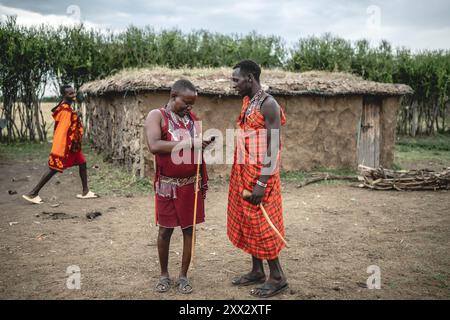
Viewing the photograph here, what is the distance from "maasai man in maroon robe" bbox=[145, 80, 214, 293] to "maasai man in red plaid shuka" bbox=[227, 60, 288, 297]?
0.36 m

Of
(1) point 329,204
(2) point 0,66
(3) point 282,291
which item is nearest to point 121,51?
(2) point 0,66

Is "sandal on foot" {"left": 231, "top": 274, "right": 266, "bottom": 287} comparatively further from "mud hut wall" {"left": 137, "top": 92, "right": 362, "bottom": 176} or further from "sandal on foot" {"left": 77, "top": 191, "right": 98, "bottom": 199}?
"mud hut wall" {"left": 137, "top": 92, "right": 362, "bottom": 176}

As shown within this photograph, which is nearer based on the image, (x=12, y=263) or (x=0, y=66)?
(x=12, y=263)

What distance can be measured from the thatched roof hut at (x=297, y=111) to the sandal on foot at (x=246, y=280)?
182 inches

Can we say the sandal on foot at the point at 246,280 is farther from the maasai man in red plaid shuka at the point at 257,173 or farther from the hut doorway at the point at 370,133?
the hut doorway at the point at 370,133

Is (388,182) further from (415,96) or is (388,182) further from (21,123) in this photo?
(21,123)

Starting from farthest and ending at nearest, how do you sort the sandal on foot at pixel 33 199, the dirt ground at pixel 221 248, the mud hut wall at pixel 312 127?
the mud hut wall at pixel 312 127 < the sandal on foot at pixel 33 199 < the dirt ground at pixel 221 248

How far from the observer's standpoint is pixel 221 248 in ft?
15.9

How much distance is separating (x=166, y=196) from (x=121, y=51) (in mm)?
12145

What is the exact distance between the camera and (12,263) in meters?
4.22

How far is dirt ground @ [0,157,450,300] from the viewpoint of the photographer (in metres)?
3.67

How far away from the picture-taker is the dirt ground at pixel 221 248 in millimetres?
3666

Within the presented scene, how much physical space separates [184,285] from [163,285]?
0.61 ft

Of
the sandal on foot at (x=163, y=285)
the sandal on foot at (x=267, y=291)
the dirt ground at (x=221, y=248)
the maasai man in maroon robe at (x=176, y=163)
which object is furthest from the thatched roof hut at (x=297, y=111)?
the sandal on foot at (x=267, y=291)
